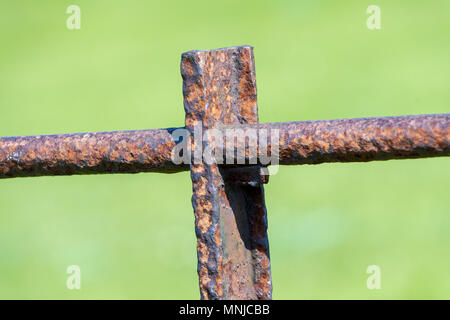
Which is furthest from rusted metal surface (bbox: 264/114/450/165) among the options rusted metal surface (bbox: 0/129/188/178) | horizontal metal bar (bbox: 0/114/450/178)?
rusted metal surface (bbox: 0/129/188/178)

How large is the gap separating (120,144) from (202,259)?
0.75 feet

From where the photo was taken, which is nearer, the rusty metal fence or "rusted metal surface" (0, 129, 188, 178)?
the rusty metal fence

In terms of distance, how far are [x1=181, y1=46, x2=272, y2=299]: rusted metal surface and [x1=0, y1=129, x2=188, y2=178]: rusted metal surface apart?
3.0 inches

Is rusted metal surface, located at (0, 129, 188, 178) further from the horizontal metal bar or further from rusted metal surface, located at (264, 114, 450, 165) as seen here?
rusted metal surface, located at (264, 114, 450, 165)

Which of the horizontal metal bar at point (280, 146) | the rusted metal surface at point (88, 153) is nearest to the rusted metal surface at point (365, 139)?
the horizontal metal bar at point (280, 146)

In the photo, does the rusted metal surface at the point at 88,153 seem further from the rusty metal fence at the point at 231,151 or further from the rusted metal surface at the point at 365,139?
the rusted metal surface at the point at 365,139

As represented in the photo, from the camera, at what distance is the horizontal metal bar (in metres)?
0.99

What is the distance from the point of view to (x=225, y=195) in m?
1.08

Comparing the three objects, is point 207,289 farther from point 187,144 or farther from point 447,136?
point 447,136

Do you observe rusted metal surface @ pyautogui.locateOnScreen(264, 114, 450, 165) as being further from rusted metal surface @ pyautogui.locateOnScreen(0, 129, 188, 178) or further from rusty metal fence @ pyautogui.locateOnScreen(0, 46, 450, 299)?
rusted metal surface @ pyautogui.locateOnScreen(0, 129, 188, 178)

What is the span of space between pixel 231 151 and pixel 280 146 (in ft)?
0.21

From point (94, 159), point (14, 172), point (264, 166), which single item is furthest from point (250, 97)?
point (14, 172)

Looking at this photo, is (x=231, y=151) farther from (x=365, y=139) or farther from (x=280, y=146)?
(x=365, y=139)

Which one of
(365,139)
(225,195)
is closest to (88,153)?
(225,195)
